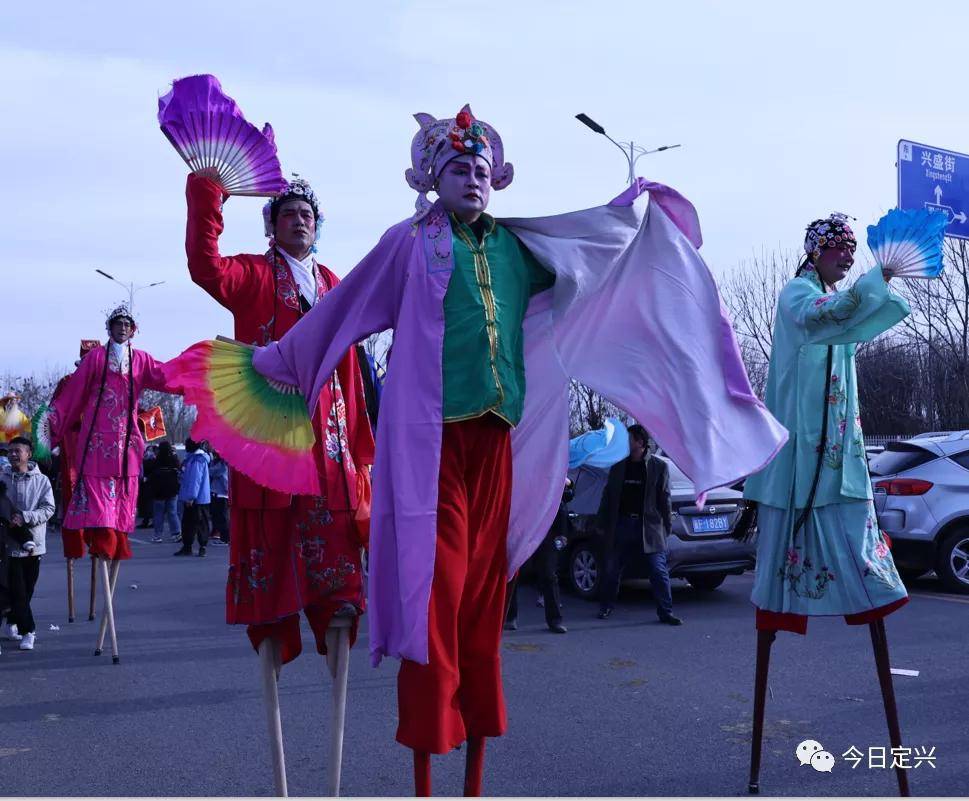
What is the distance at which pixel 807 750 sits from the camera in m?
4.79

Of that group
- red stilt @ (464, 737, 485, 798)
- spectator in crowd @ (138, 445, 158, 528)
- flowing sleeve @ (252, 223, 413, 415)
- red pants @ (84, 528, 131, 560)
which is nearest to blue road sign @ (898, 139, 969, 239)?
red pants @ (84, 528, 131, 560)

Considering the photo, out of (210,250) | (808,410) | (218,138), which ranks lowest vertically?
(808,410)

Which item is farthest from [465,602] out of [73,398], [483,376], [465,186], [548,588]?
[548,588]

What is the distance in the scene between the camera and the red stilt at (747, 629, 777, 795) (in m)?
4.28

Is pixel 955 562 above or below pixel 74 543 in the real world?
below

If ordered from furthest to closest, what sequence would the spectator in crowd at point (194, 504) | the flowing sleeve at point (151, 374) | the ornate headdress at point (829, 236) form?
1. the spectator in crowd at point (194, 504)
2. the flowing sleeve at point (151, 374)
3. the ornate headdress at point (829, 236)

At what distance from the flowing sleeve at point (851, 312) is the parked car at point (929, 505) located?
7864mm

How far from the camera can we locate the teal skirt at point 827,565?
4.20 meters

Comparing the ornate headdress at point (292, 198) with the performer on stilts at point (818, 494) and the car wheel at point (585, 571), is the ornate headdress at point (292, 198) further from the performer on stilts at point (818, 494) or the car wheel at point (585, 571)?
the car wheel at point (585, 571)

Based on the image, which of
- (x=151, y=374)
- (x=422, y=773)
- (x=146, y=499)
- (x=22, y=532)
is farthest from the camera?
(x=146, y=499)

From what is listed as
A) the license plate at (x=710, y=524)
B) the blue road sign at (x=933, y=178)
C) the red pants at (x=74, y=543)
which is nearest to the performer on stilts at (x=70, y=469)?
the red pants at (x=74, y=543)

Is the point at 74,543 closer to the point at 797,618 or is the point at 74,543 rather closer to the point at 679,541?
the point at 679,541

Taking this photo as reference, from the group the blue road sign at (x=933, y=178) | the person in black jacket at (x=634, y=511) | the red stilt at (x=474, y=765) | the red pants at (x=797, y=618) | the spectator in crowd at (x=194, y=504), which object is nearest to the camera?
the red stilt at (x=474, y=765)

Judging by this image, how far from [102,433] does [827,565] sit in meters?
5.19
